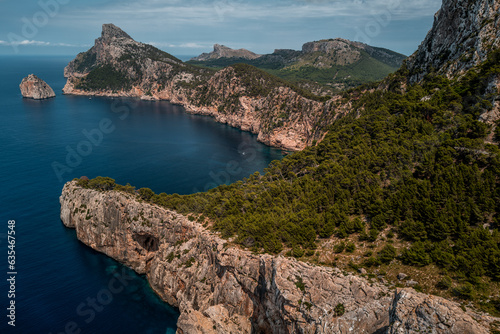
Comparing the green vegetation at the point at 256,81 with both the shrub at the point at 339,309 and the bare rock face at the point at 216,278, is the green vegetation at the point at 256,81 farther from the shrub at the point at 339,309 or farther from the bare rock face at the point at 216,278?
the shrub at the point at 339,309

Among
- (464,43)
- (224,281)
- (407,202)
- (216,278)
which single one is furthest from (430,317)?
(464,43)

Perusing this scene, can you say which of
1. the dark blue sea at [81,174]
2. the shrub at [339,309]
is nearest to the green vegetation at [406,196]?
the shrub at [339,309]

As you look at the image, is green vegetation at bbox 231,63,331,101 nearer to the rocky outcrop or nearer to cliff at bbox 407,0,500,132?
the rocky outcrop

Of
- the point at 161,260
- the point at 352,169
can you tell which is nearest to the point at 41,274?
the point at 161,260

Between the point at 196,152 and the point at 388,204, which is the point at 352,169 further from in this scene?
the point at 196,152

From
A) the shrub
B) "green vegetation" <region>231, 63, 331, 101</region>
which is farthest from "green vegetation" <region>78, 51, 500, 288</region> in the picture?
"green vegetation" <region>231, 63, 331, 101</region>

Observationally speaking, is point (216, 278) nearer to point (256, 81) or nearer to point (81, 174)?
point (81, 174)
